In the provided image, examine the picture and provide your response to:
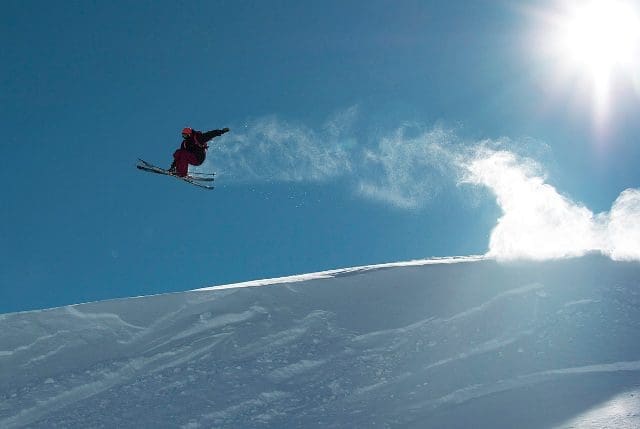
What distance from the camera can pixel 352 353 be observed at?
2462 centimetres

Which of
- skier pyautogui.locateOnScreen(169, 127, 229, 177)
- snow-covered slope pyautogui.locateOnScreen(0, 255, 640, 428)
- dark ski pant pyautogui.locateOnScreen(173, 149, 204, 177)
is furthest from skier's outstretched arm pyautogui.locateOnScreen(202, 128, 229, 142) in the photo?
snow-covered slope pyautogui.locateOnScreen(0, 255, 640, 428)

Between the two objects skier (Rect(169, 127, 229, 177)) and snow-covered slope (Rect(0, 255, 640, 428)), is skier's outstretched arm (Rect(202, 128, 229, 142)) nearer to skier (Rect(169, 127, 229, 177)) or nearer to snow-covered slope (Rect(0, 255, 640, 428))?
skier (Rect(169, 127, 229, 177))

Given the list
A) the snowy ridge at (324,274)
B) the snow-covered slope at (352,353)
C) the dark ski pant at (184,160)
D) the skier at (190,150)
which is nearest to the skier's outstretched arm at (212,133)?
the skier at (190,150)

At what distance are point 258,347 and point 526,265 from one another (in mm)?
13041

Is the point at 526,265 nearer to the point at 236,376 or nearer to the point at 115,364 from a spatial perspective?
the point at 236,376

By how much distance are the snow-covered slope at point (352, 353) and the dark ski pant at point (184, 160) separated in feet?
22.7

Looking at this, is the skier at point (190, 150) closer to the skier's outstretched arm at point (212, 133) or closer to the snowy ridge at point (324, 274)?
the skier's outstretched arm at point (212, 133)

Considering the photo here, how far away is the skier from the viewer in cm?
2259

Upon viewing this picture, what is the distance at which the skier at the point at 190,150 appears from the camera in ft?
74.1

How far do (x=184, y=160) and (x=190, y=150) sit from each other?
0.44 meters

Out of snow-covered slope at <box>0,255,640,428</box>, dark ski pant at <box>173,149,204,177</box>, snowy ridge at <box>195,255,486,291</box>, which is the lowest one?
snow-covered slope at <box>0,255,640,428</box>

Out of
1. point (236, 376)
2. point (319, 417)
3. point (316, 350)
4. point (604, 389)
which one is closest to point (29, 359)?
point (236, 376)

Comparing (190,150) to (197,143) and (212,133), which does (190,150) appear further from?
(212,133)

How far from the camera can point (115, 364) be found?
25.5 m
